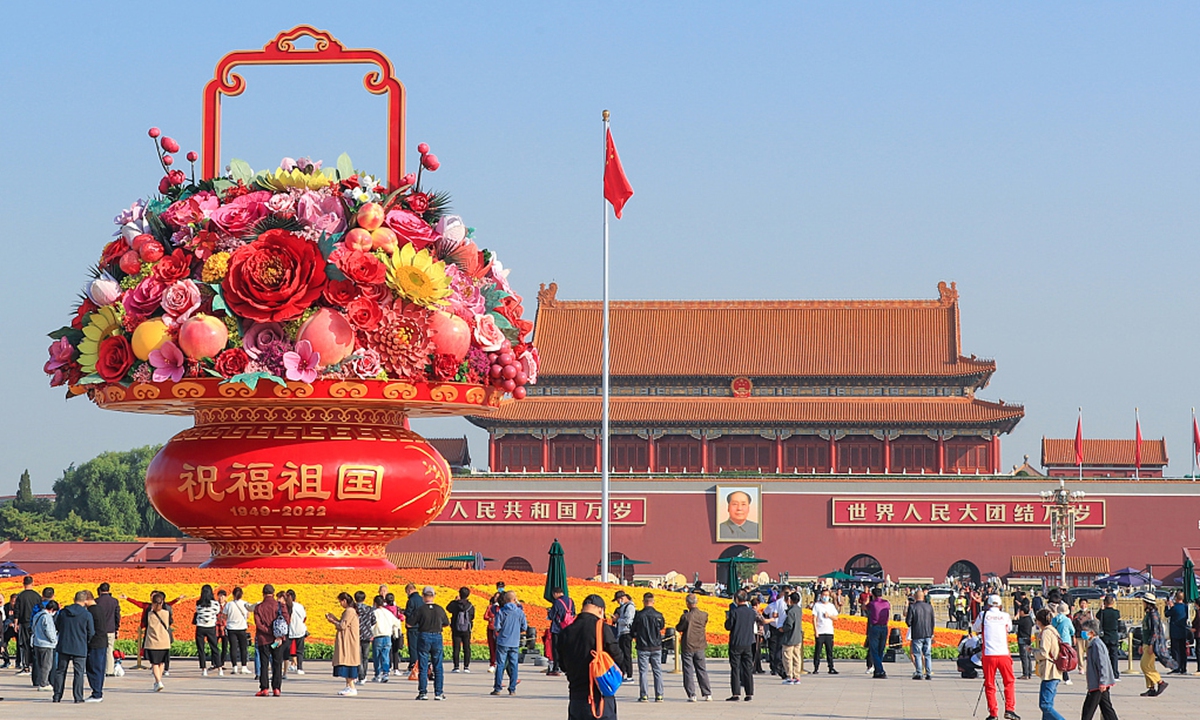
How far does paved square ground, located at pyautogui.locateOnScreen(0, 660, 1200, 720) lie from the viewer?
16328 mm

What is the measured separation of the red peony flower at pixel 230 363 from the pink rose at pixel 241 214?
69.4 inches

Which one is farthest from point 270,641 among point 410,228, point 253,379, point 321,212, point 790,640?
point 410,228

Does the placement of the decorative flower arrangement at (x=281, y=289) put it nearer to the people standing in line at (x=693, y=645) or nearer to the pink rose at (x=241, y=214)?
the pink rose at (x=241, y=214)

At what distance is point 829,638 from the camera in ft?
78.2

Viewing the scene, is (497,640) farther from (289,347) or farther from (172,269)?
(172,269)

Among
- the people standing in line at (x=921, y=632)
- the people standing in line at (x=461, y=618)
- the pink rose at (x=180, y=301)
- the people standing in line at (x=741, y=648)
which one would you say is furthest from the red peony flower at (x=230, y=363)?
the people standing in line at (x=921, y=632)

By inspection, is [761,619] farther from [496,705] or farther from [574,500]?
[574,500]

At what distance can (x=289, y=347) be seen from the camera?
76.7 feet

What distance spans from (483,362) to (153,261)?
16.4 ft

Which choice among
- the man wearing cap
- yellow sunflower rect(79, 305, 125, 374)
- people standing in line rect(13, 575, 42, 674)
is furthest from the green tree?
the man wearing cap

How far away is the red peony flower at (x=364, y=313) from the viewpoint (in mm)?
23469

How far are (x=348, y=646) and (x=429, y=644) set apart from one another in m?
0.95

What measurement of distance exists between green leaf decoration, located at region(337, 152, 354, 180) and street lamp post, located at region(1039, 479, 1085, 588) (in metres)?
31.4

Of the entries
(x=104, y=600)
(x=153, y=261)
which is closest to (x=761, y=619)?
(x=104, y=600)
